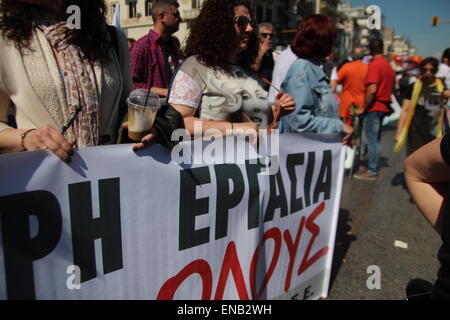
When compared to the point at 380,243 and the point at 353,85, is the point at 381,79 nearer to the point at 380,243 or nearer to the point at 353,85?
the point at 353,85

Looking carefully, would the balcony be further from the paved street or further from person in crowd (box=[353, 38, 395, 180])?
person in crowd (box=[353, 38, 395, 180])

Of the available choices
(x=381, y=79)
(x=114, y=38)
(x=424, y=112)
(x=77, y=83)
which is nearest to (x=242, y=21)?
(x=114, y=38)

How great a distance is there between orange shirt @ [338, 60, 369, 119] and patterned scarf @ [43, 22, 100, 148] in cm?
467

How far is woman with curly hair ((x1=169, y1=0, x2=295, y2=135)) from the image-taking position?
171 centimetres

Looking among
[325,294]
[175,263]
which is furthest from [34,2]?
[325,294]

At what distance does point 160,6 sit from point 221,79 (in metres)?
0.76

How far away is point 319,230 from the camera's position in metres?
2.18

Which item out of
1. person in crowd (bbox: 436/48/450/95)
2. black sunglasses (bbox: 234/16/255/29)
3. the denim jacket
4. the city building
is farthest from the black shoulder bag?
person in crowd (bbox: 436/48/450/95)

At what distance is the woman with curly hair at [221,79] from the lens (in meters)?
1.71

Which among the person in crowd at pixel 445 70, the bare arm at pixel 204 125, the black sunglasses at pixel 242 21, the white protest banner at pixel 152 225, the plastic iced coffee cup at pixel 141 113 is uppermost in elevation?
the black sunglasses at pixel 242 21

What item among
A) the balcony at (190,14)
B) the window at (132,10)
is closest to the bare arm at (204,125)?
the window at (132,10)

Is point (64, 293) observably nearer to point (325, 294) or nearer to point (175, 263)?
point (175, 263)

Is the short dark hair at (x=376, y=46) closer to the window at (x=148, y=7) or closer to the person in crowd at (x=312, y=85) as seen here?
the person in crowd at (x=312, y=85)

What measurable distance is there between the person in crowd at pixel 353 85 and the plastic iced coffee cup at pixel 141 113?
456 centimetres
